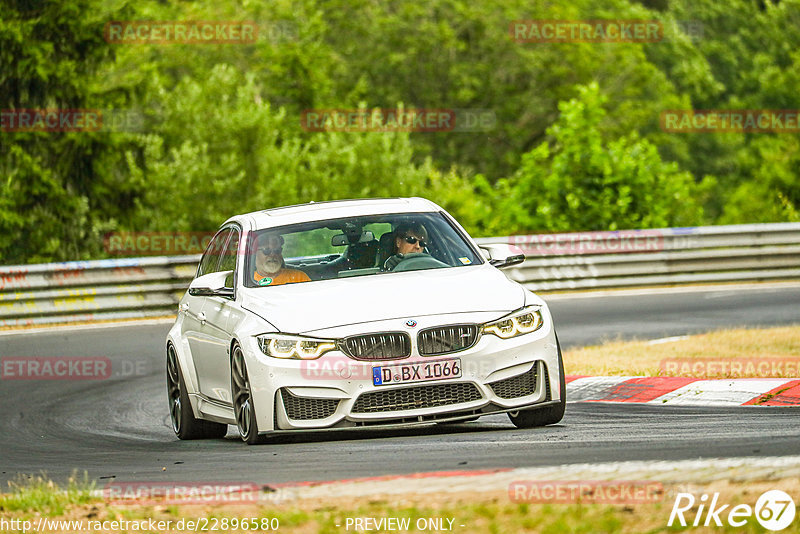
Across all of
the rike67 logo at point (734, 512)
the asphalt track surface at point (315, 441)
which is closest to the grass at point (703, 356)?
the asphalt track surface at point (315, 441)

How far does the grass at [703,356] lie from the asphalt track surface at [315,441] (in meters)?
1.39

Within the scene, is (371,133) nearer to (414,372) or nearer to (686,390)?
(686,390)

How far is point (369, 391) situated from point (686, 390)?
10.1ft

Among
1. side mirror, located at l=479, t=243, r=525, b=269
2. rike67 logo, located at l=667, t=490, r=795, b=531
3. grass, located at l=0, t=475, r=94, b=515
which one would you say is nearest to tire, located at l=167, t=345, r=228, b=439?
side mirror, located at l=479, t=243, r=525, b=269

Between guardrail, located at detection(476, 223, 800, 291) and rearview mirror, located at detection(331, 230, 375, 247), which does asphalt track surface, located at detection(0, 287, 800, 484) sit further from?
guardrail, located at detection(476, 223, 800, 291)

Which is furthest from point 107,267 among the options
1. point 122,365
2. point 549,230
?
point 549,230

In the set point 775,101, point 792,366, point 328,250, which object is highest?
point 328,250

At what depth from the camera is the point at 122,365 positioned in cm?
1541

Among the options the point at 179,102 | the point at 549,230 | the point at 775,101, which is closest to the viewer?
the point at 549,230

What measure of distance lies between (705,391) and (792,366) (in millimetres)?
1514

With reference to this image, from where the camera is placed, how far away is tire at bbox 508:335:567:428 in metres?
8.54

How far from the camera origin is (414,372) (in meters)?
8.04

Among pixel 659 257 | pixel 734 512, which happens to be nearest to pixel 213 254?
pixel 734 512

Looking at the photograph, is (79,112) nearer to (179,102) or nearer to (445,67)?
(179,102)
